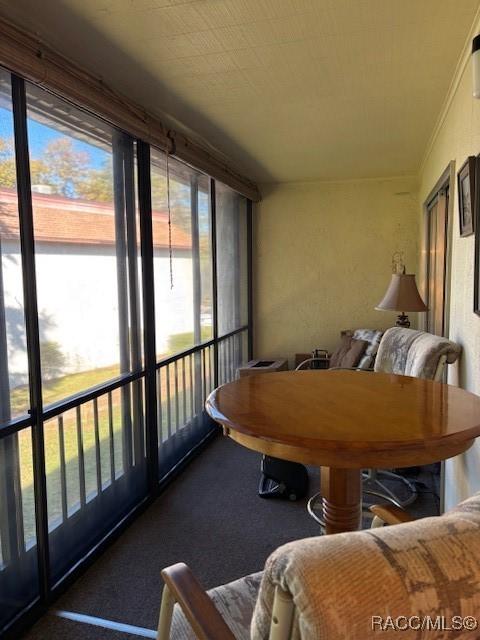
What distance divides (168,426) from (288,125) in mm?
2170

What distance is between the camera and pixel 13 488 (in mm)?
1714

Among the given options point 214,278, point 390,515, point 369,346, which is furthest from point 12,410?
point 369,346

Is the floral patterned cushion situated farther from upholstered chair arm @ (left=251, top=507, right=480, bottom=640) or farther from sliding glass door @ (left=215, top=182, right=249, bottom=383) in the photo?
upholstered chair arm @ (left=251, top=507, right=480, bottom=640)

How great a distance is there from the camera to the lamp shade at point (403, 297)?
3.04 m

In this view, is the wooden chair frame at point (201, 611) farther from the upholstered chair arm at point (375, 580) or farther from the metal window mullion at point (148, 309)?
the metal window mullion at point (148, 309)

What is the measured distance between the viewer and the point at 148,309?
260 centimetres

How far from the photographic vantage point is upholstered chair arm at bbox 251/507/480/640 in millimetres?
511

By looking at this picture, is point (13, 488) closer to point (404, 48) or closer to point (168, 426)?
point (168, 426)

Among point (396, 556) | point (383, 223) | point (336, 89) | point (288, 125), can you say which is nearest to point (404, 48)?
point (336, 89)

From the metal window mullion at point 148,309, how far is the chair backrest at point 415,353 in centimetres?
→ 136

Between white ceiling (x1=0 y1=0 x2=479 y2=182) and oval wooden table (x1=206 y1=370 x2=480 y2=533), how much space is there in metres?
1.40

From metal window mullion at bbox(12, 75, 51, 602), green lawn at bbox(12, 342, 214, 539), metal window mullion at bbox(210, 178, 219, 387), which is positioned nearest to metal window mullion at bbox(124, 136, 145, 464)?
green lawn at bbox(12, 342, 214, 539)

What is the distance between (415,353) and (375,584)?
1886 mm

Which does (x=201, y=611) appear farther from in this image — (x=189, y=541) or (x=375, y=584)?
(x=189, y=541)
